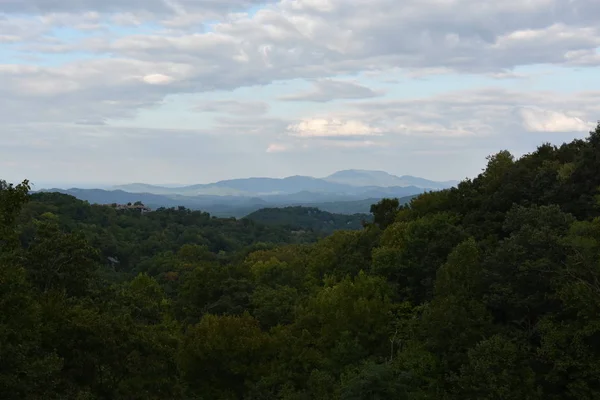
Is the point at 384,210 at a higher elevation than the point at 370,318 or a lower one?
higher

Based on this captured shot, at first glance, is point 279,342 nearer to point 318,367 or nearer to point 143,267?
point 318,367

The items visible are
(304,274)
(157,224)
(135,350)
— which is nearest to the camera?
(135,350)

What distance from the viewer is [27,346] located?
12781 mm

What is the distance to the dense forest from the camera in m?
15.6

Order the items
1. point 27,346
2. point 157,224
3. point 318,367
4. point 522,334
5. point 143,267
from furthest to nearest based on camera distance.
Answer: point 157,224 < point 143,267 < point 318,367 < point 522,334 < point 27,346

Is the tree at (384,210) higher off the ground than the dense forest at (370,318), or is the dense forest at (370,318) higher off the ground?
the tree at (384,210)

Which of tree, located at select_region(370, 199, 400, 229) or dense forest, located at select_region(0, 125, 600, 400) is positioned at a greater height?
tree, located at select_region(370, 199, 400, 229)

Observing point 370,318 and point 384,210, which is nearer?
point 370,318

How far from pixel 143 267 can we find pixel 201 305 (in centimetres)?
4891

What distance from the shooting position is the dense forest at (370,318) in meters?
15.6

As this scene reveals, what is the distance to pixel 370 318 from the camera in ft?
85.1

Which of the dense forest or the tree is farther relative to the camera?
the tree

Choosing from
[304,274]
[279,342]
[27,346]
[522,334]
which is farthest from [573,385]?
[304,274]

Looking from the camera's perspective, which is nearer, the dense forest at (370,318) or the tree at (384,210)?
the dense forest at (370,318)
